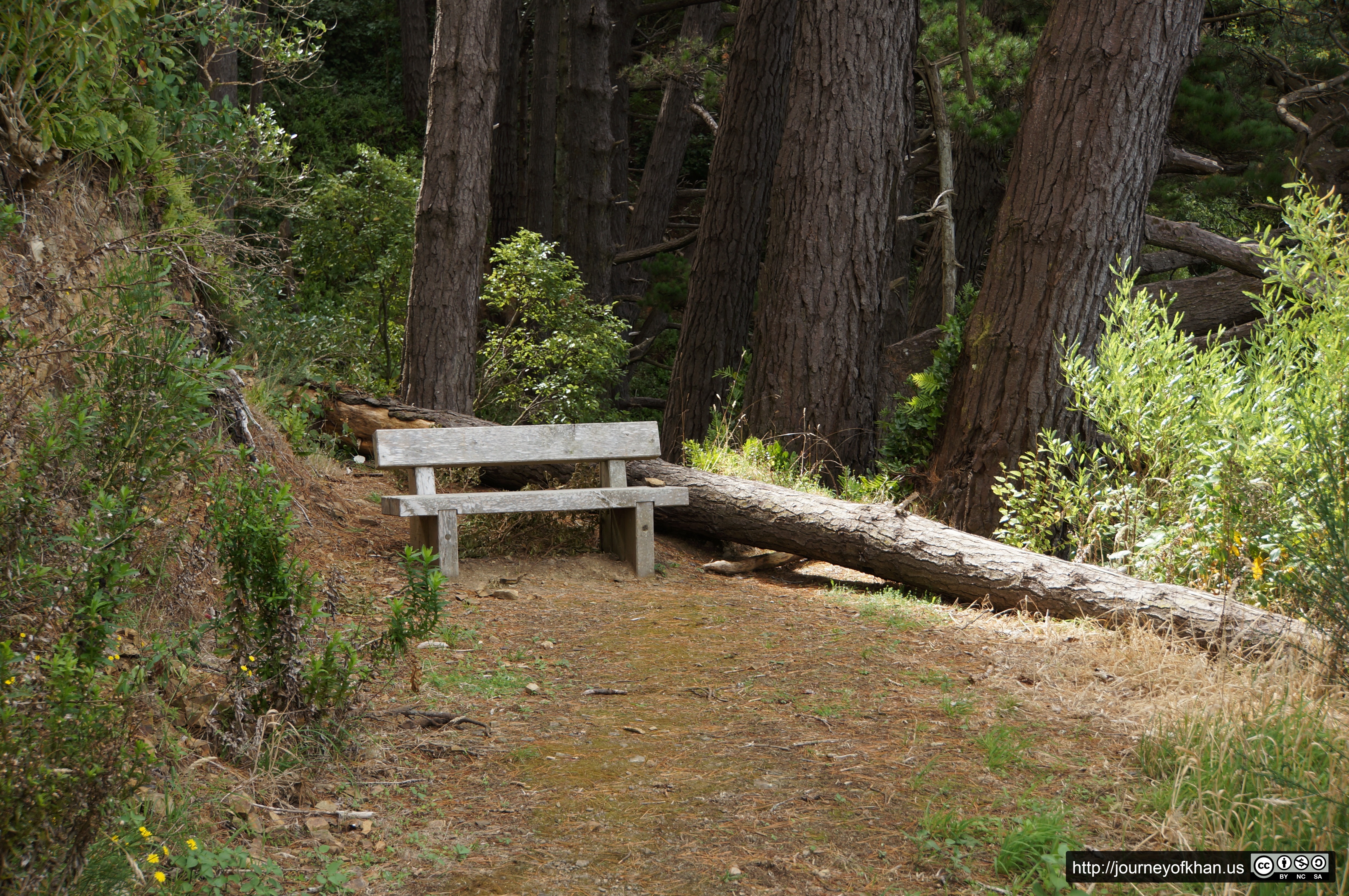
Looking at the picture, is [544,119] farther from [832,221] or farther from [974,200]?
[832,221]

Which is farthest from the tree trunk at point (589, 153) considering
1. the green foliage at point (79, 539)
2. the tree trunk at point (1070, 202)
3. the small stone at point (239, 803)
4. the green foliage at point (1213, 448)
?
the small stone at point (239, 803)

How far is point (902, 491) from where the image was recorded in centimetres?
756

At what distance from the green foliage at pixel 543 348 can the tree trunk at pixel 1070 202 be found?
4698 mm

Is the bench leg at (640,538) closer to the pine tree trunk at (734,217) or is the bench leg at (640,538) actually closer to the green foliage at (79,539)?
the green foliage at (79,539)

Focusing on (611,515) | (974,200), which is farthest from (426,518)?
(974,200)

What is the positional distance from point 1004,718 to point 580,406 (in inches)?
272

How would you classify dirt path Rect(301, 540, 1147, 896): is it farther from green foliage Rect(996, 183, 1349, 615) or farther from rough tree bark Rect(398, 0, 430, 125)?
rough tree bark Rect(398, 0, 430, 125)

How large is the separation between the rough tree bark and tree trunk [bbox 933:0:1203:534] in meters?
14.8

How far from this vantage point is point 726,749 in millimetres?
3668

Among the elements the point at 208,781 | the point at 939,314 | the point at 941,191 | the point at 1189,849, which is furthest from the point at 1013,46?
the point at 208,781

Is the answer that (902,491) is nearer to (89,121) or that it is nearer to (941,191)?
(941,191)

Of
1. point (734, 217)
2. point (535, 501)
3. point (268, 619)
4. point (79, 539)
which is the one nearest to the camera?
point (79, 539)

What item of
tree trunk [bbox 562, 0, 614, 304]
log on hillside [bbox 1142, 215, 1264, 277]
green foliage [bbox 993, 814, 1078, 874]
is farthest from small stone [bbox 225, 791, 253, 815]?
tree trunk [bbox 562, 0, 614, 304]

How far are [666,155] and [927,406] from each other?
10210mm
